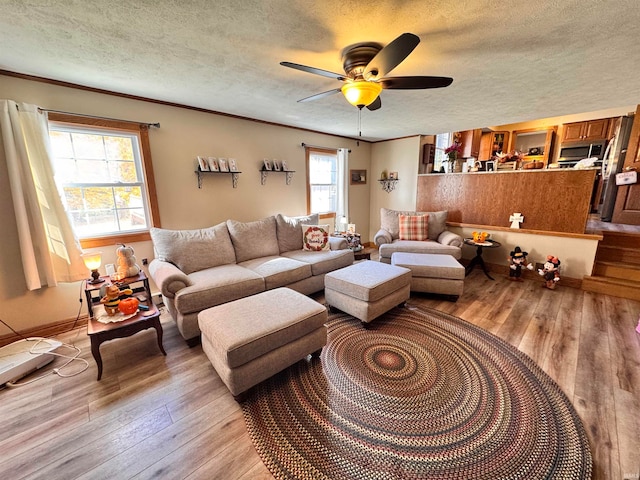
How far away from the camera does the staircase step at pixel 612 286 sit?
294cm

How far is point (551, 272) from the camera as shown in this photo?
3250mm

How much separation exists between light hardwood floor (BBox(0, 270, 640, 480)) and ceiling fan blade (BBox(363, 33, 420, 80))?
2178 millimetres

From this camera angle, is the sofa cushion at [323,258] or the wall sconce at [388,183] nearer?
the sofa cushion at [323,258]

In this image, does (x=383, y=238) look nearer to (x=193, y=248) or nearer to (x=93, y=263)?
(x=193, y=248)

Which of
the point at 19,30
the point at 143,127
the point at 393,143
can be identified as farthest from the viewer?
the point at 393,143

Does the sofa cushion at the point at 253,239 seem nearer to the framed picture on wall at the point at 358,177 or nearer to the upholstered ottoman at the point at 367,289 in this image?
the upholstered ottoman at the point at 367,289

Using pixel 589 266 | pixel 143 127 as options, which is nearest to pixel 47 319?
pixel 143 127

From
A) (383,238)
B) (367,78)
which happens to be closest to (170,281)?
(367,78)

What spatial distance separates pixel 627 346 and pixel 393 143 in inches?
163

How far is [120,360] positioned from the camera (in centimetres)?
201

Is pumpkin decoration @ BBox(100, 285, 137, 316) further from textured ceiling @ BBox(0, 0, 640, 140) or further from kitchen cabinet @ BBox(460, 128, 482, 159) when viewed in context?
kitchen cabinet @ BBox(460, 128, 482, 159)

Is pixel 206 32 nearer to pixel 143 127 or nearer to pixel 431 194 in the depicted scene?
pixel 143 127

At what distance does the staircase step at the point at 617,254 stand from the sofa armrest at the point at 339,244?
3357 mm

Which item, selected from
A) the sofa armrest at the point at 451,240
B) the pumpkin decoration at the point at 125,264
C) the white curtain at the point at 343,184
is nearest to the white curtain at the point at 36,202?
the pumpkin decoration at the point at 125,264
